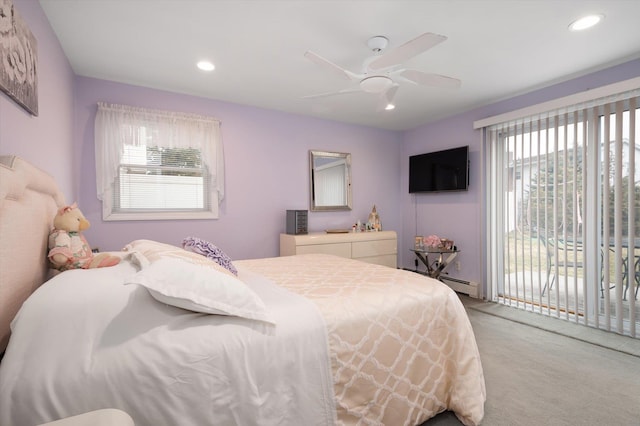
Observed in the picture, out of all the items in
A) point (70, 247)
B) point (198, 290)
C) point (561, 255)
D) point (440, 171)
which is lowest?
point (561, 255)

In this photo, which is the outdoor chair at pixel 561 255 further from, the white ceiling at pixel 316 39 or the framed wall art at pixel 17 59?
the framed wall art at pixel 17 59

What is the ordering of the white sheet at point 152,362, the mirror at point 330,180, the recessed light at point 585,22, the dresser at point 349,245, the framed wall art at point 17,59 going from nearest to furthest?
the white sheet at point 152,362 → the framed wall art at point 17,59 → the recessed light at point 585,22 → the dresser at point 349,245 → the mirror at point 330,180

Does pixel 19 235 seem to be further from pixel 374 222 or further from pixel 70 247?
pixel 374 222

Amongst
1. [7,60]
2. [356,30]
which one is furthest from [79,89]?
[356,30]

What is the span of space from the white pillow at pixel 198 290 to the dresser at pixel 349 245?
8.14 feet

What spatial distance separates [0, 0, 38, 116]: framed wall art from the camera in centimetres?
133

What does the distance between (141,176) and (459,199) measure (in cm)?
409

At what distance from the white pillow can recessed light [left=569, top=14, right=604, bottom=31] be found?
289cm

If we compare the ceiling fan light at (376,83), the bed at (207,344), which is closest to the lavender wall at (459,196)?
the ceiling fan light at (376,83)

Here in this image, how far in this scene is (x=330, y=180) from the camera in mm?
4473

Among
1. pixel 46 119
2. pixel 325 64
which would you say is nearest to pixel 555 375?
pixel 325 64

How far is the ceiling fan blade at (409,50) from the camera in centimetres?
168

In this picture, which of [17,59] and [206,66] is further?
[206,66]

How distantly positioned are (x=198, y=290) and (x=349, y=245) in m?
3.08
